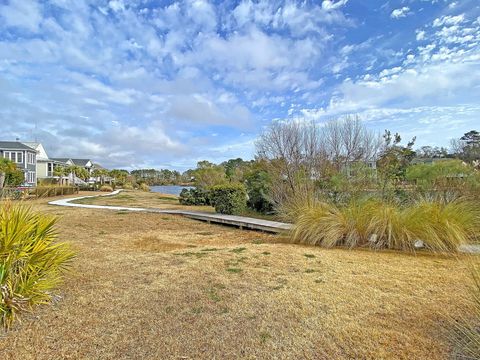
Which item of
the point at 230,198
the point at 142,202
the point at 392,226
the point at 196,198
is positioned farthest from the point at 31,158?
the point at 392,226

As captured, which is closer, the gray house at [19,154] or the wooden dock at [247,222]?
the wooden dock at [247,222]

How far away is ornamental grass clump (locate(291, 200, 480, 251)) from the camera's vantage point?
4.95 meters

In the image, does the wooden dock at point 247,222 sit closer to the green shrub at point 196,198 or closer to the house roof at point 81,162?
the green shrub at point 196,198

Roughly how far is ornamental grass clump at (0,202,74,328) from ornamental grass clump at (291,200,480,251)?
442 cm

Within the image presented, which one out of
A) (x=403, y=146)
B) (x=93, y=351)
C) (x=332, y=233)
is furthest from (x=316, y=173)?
(x=93, y=351)

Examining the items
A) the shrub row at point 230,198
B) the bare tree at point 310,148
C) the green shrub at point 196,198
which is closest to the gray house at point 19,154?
the green shrub at point 196,198

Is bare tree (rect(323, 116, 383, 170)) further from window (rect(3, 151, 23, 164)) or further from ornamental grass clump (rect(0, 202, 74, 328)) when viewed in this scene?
window (rect(3, 151, 23, 164))

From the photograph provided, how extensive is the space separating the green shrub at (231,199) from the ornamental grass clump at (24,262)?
24.2 ft

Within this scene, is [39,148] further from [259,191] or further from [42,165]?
[259,191]

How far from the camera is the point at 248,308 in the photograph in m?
2.82

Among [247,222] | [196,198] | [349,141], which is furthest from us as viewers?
[196,198]

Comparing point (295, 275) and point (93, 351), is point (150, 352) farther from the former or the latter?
point (295, 275)

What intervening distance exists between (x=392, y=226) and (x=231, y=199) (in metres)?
5.90

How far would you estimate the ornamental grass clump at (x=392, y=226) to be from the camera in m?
4.95
